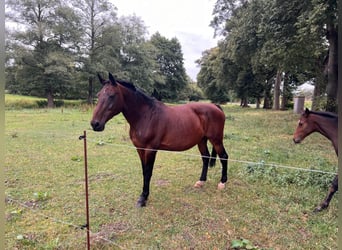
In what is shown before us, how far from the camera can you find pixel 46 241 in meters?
2.28

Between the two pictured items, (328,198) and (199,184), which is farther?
(199,184)

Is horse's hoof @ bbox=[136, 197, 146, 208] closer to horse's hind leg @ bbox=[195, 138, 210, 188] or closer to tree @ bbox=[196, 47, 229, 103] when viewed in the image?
horse's hind leg @ bbox=[195, 138, 210, 188]

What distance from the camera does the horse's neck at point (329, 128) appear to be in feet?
8.83

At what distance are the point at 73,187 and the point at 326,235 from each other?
3.23 metres

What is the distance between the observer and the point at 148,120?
292 cm

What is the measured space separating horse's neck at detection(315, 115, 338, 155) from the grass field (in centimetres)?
82

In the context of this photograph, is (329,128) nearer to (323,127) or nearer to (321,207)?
(323,127)

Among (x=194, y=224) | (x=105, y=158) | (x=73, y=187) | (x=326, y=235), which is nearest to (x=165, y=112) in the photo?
(x=194, y=224)

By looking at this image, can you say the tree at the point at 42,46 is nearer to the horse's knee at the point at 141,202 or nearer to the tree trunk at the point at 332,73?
the tree trunk at the point at 332,73

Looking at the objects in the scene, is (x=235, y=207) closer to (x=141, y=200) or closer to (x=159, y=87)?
(x=141, y=200)

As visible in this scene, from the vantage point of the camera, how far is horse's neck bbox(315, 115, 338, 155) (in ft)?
8.83

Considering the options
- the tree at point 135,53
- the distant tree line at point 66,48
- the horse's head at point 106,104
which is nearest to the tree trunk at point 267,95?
the tree at point 135,53

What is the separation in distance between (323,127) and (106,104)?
2.54 metres

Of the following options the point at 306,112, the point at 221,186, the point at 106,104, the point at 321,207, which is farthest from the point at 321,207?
the point at 106,104
